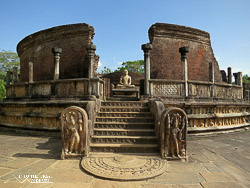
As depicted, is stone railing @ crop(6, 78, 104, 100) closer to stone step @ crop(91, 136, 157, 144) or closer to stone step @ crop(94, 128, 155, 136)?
stone step @ crop(94, 128, 155, 136)

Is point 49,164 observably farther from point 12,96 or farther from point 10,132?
point 12,96

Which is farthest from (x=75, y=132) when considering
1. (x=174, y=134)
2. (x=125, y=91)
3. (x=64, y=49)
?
(x=64, y=49)

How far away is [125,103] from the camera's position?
6.20 meters

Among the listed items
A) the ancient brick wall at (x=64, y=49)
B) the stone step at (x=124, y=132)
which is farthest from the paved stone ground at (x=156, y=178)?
the ancient brick wall at (x=64, y=49)

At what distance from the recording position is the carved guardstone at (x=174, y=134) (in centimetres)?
364

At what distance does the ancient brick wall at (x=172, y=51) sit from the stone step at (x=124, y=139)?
25.0 feet

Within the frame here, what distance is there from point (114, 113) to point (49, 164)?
8.71 feet

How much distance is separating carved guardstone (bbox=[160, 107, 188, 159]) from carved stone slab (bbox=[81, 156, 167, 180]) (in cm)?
33

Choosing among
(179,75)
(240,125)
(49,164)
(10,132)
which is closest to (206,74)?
(179,75)

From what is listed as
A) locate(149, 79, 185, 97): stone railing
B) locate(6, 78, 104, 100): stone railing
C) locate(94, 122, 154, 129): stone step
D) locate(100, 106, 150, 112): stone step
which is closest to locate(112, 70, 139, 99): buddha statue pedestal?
locate(6, 78, 104, 100): stone railing

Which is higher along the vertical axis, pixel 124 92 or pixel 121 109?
pixel 124 92

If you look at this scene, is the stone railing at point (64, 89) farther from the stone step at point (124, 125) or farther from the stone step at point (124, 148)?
the stone step at point (124, 148)

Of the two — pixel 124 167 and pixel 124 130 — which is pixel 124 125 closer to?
pixel 124 130

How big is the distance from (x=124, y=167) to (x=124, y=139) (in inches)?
46.9
